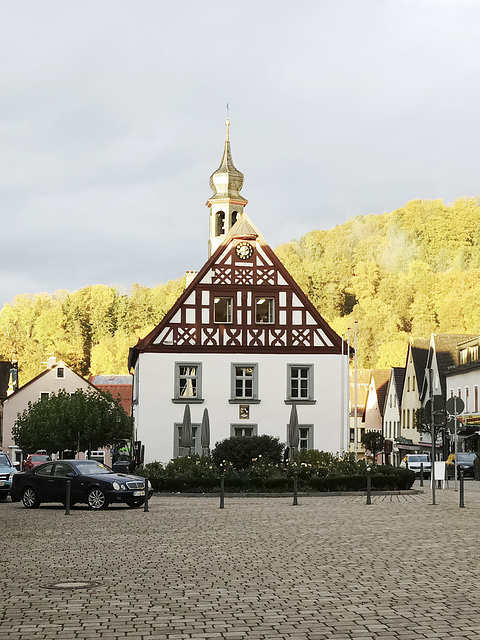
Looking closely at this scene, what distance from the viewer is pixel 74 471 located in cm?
2791

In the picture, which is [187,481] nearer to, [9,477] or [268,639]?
[9,477]

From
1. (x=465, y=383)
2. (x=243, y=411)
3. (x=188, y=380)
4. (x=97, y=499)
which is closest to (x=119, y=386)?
(x=465, y=383)

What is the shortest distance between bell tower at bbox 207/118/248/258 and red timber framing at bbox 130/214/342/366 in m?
7.75

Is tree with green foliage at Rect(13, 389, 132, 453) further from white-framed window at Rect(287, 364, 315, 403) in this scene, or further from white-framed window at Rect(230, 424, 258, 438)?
white-framed window at Rect(287, 364, 315, 403)

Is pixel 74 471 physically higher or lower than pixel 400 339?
lower

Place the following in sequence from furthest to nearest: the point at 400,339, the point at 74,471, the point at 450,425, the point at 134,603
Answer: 1. the point at 400,339
2. the point at 450,425
3. the point at 74,471
4. the point at 134,603

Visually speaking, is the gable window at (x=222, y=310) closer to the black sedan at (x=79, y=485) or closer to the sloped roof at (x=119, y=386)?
the black sedan at (x=79, y=485)

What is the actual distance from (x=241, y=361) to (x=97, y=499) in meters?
22.6

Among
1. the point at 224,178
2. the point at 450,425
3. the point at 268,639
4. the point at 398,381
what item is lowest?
the point at 268,639

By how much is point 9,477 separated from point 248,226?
21.2 metres

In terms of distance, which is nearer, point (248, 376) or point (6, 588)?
point (6, 588)

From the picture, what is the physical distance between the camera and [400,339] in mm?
112188


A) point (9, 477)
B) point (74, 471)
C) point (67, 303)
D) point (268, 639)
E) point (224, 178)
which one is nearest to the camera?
point (268, 639)

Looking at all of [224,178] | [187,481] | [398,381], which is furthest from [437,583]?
[398,381]
